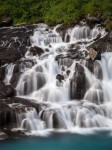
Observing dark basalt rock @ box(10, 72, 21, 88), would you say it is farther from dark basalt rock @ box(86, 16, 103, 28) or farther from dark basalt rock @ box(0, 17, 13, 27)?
dark basalt rock @ box(0, 17, 13, 27)

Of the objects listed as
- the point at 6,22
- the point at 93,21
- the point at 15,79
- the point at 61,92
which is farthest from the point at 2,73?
the point at 6,22

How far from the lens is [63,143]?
48.3 ft

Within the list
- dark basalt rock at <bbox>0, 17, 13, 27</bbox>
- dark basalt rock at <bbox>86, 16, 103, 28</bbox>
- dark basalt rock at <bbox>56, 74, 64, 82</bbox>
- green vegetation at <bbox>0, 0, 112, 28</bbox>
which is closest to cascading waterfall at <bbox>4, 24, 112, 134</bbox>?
dark basalt rock at <bbox>56, 74, 64, 82</bbox>

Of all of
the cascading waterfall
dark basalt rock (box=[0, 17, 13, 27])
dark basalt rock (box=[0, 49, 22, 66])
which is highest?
dark basalt rock (box=[0, 17, 13, 27])

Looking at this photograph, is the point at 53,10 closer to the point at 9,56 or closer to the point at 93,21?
the point at 93,21

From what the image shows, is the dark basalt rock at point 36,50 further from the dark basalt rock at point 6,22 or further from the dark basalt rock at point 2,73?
→ the dark basalt rock at point 6,22

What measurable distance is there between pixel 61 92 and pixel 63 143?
434 centimetres

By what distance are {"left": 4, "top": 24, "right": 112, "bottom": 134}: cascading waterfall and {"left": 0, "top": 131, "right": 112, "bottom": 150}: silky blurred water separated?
110cm

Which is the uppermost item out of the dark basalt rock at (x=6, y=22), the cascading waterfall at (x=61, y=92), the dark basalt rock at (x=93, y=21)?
the dark basalt rock at (x=6, y=22)

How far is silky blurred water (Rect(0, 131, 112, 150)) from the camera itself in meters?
14.3

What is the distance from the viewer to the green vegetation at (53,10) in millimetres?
26078

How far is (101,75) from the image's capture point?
64.0 ft

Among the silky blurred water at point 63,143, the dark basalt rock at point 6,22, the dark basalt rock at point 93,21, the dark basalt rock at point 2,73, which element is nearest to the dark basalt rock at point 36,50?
the dark basalt rock at point 2,73

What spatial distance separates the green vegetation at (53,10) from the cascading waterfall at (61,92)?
356 centimetres
